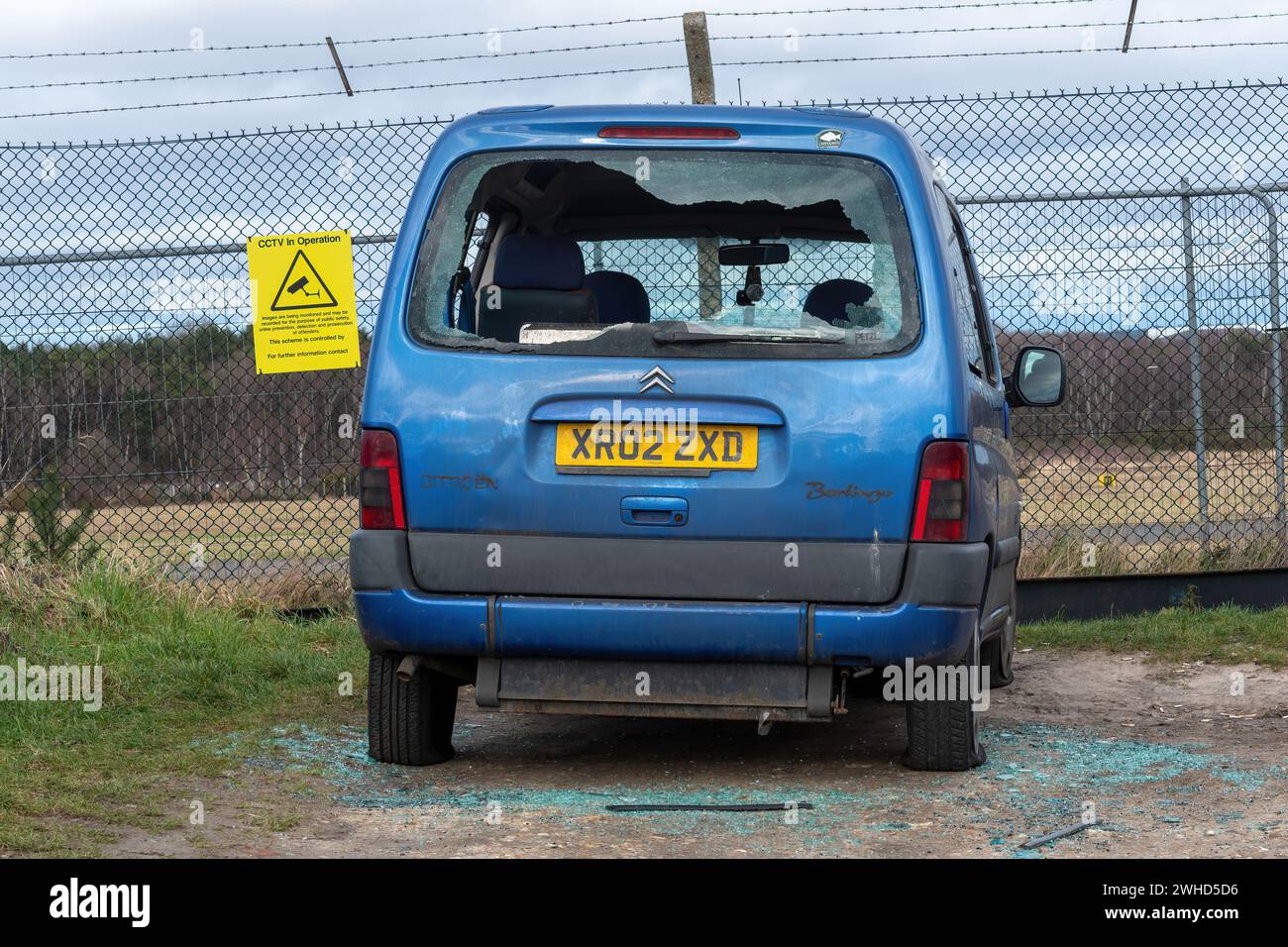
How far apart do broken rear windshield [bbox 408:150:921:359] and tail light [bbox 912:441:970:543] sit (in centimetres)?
35

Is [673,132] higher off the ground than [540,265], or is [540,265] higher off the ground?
[673,132]

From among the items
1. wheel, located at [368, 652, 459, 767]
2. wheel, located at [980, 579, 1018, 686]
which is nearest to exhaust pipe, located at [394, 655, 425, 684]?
wheel, located at [368, 652, 459, 767]

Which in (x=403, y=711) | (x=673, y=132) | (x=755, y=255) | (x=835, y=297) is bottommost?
(x=403, y=711)

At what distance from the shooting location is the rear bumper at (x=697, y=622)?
4.57 m

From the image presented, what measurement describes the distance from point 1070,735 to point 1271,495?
4180mm

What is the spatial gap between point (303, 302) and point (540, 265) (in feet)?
11.5

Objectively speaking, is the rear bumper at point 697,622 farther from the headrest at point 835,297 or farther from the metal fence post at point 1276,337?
the metal fence post at point 1276,337

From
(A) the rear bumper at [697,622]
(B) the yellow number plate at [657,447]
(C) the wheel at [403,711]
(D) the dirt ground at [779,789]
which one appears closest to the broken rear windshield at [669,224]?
(B) the yellow number plate at [657,447]

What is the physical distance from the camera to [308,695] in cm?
661

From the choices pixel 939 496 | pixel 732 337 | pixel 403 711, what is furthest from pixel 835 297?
pixel 403 711

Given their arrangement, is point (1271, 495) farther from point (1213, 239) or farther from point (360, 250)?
point (360, 250)

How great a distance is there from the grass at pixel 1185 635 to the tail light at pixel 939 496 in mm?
3654

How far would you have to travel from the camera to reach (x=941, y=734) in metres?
5.09

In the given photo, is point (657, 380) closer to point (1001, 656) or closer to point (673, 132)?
point (673, 132)
